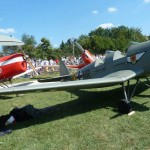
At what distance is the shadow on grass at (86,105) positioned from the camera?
649 centimetres

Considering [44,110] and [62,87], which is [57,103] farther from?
[62,87]

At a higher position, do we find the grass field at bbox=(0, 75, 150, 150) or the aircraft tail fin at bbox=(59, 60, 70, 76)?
the aircraft tail fin at bbox=(59, 60, 70, 76)

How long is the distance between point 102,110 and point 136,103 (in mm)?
1134

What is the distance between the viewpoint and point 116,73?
767 centimetres

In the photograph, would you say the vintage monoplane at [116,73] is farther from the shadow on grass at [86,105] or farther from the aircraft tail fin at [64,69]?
the aircraft tail fin at [64,69]

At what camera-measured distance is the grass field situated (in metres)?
4.75

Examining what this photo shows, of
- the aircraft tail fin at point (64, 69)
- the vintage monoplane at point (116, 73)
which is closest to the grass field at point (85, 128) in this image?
the vintage monoplane at point (116, 73)

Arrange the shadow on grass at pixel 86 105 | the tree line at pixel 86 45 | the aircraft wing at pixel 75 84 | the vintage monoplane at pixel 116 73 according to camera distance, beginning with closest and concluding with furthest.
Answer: the aircraft wing at pixel 75 84
the vintage monoplane at pixel 116 73
the shadow on grass at pixel 86 105
the tree line at pixel 86 45

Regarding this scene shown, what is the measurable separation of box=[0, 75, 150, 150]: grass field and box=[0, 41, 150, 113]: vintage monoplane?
0.56m

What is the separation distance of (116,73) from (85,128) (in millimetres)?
2578

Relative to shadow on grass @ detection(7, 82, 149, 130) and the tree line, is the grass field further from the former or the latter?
the tree line

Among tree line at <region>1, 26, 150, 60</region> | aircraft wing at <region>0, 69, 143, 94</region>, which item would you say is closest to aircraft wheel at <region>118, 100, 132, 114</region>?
aircraft wing at <region>0, 69, 143, 94</region>

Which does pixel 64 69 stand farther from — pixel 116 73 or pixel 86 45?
pixel 86 45

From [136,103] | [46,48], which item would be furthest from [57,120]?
[46,48]
